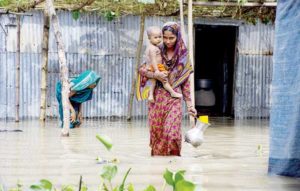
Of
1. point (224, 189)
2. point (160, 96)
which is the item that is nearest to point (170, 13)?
point (160, 96)

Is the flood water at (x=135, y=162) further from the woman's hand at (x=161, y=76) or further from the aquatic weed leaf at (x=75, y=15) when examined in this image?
the aquatic weed leaf at (x=75, y=15)

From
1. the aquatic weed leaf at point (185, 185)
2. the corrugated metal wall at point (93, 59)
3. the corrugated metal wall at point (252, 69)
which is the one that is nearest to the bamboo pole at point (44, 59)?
the corrugated metal wall at point (93, 59)

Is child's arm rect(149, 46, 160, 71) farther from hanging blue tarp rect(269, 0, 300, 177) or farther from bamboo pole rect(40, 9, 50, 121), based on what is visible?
bamboo pole rect(40, 9, 50, 121)

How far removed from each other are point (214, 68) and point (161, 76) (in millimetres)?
12282

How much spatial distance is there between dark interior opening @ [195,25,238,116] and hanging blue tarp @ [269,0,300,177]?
11.2m

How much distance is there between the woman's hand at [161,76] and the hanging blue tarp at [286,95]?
60.7 inches

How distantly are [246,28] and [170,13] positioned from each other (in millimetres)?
2389

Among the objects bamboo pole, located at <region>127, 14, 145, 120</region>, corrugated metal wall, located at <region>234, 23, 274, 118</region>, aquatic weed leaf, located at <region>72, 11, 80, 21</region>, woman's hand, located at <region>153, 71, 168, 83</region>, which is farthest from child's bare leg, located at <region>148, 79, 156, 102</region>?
corrugated metal wall, located at <region>234, 23, 274, 118</region>

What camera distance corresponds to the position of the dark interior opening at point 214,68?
17266 mm

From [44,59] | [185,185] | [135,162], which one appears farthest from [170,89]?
[44,59]

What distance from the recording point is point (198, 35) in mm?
18469

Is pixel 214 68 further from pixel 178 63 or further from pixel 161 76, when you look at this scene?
pixel 161 76

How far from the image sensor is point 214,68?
18.8 m

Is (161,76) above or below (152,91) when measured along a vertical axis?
above
